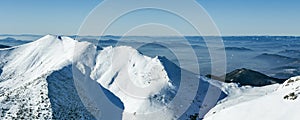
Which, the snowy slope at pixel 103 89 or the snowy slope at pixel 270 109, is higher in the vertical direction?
the snowy slope at pixel 270 109

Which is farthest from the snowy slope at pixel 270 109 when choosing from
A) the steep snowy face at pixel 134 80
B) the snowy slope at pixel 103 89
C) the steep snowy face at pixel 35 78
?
the steep snowy face at pixel 35 78

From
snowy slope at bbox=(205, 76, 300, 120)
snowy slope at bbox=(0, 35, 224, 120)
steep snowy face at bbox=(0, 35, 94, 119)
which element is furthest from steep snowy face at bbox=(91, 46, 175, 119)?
snowy slope at bbox=(205, 76, 300, 120)

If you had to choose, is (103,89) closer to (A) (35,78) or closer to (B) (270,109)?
(A) (35,78)

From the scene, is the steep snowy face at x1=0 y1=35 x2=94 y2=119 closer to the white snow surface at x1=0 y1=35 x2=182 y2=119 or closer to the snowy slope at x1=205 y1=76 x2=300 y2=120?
the white snow surface at x1=0 y1=35 x2=182 y2=119

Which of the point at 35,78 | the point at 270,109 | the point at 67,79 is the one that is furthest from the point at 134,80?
the point at 270,109

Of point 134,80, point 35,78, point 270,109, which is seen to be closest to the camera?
point 270,109

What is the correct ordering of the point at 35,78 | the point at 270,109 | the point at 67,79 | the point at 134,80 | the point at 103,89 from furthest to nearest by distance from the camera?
the point at 134,80
the point at 103,89
the point at 67,79
the point at 35,78
the point at 270,109

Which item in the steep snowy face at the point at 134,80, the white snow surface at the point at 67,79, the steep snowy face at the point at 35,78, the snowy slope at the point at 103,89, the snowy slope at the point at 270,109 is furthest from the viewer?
the steep snowy face at the point at 134,80

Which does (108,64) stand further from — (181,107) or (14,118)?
(14,118)

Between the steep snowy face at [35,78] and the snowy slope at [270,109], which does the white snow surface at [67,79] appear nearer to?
the steep snowy face at [35,78]
